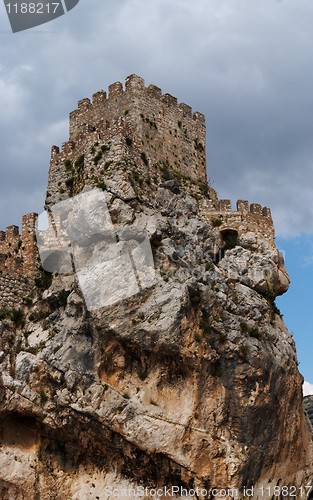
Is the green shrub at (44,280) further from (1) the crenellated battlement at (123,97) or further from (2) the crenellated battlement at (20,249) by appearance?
(1) the crenellated battlement at (123,97)

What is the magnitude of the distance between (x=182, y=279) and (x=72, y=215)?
6476mm

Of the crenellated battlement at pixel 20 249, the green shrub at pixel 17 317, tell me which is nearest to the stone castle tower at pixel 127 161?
the crenellated battlement at pixel 20 249

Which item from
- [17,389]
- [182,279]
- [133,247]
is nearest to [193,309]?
[182,279]

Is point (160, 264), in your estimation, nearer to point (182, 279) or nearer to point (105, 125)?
point (182, 279)

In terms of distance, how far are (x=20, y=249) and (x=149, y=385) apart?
1046 cm

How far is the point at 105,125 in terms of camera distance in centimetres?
3366

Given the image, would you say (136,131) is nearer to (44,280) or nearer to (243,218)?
(243,218)

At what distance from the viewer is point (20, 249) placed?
33.1 metres

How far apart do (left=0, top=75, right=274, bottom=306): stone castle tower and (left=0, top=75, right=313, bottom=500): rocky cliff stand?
120 cm

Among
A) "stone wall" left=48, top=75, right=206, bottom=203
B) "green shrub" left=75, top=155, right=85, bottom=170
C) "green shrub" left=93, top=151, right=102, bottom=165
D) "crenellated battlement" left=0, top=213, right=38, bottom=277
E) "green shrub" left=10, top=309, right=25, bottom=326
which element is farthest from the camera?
"green shrub" left=75, top=155, right=85, bottom=170

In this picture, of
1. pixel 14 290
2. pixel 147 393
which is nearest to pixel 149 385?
pixel 147 393

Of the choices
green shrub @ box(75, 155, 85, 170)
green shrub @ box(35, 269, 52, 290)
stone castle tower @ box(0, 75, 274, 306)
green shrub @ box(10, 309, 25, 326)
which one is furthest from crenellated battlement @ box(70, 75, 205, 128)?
green shrub @ box(10, 309, 25, 326)

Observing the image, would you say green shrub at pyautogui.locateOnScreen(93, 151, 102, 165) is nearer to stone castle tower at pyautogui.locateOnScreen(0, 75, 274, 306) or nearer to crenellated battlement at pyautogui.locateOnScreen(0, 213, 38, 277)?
stone castle tower at pyautogui.locateOnScreen(0, 75, 274, 306)

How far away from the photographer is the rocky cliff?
26500 millimetres
